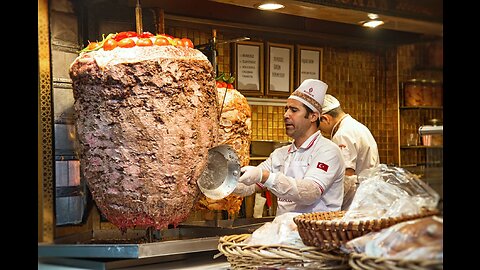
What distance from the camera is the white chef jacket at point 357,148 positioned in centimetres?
440

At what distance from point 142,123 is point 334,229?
1091 millimetres

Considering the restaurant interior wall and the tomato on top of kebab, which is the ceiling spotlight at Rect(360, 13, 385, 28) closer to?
the restaurant interior wall

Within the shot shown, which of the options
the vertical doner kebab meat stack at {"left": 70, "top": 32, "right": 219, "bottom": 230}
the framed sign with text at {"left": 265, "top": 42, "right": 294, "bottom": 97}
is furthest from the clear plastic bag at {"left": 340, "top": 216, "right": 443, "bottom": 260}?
the framed sign with text at {"left": 265, "top": 42, "right": 294, "bottom": 97}

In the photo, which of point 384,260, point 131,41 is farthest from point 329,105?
point 384,260

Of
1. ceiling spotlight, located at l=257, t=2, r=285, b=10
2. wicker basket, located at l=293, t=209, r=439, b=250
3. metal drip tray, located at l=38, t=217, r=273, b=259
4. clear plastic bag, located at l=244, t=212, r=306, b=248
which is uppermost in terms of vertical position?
ceiling spotlight, located at l=257, t=2, r=285, b=10

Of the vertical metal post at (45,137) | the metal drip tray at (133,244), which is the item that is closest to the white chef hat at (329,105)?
the metal drip tray at (133,244)

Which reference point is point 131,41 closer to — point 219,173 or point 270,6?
point 219,173

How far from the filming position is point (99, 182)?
2.91 meters

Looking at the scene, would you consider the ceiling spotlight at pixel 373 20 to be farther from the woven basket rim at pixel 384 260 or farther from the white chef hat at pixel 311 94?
the woven basket rim at pixel 384 260

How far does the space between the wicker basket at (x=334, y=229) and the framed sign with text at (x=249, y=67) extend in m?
2.81

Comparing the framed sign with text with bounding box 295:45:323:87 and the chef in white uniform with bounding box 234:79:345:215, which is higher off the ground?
the framed sign with text with bounding box 295:45:323:87

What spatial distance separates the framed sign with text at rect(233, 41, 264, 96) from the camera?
192 inches

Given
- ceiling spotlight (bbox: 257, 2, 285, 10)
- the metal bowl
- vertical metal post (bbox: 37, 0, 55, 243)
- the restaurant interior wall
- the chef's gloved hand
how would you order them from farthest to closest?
the restaurant interior wall → ceiling spotlight (bbox: 257, 2, 285, 10) → the chef's gloved hand → the metal bowl → vertical metal post (bbox: 37, 0, 55, 243)

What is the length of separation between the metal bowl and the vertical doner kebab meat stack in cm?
3
